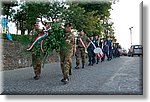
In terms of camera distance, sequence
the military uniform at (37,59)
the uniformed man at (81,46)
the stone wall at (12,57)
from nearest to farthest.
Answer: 1. the military uniform at (37,59)
2. the stone wall at (12,57)
3. the uniformed man at (81,46)

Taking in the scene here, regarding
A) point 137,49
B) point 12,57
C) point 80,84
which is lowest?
point 80,84

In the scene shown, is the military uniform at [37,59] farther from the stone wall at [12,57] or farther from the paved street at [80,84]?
the stone wall at [12,57]

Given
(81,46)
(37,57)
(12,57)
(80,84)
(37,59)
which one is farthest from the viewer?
(81,46)

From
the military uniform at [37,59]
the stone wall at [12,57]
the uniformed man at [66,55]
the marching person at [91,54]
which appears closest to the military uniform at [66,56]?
the uniformed man at [66,55]

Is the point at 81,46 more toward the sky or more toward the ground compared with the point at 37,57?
more toward the sky

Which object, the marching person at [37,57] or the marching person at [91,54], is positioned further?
the marching person at [91,54]

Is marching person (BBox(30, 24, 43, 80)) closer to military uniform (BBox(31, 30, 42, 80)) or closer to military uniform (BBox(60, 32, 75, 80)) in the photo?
military uniform (BBox(31, 30, 42, 80))

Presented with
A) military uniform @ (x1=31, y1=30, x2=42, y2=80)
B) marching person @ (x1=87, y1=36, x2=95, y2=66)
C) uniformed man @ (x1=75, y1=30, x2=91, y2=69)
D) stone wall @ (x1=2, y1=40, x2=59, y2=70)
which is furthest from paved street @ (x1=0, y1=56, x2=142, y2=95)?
marching person @ (x1=87, y1=36, x2=95, y2=66)

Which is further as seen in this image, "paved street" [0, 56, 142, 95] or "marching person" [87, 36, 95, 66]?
"marching person" [87, 36, 95, 66]

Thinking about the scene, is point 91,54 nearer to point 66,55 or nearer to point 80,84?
point 66,55

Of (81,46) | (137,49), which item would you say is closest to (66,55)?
(137,49)

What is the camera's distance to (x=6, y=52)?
344 inches

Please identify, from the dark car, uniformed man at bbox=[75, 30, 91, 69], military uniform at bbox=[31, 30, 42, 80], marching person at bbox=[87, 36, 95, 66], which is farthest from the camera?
marching person at bbox=[87, 36, 95, 66]

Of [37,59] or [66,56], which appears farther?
[37,59]
